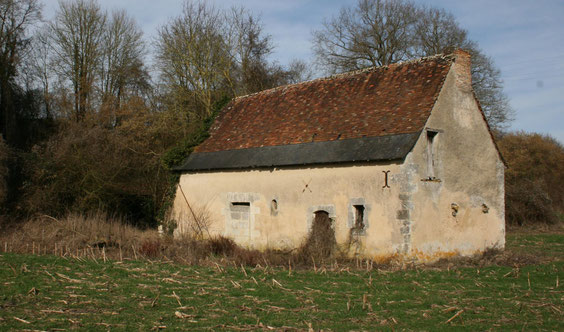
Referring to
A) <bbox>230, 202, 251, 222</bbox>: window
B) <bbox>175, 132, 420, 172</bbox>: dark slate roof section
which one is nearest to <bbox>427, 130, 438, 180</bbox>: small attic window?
<bbox>175, 132, 420, 172</bbox>: dark slate roof section

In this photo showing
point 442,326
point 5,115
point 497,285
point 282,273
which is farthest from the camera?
point 5,115

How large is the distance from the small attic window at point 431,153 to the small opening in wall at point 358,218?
6.46 ft

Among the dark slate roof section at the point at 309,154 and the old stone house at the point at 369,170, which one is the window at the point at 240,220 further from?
the dark slate roof section at the point at 309,154

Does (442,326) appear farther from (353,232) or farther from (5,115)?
(5,115)

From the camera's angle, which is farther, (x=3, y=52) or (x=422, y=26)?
(x=422, y=26)

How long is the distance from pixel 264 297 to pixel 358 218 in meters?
6.17

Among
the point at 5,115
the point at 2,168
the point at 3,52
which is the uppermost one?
the point at 3,52

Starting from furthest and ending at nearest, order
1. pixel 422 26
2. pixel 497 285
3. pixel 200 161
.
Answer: pixel 422 26
pixel 200 161
pixel 497 285

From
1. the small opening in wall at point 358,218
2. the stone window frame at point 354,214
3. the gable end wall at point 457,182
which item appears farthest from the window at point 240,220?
the gable end wall at point 457,182

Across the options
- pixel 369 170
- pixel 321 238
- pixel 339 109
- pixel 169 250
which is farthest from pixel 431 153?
pixel 169 250

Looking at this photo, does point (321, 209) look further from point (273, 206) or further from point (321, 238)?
point (273, 206)

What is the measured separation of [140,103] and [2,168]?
1068cm

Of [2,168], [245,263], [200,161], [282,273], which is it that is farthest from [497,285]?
[2,168]

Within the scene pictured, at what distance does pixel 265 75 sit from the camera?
100 ft
